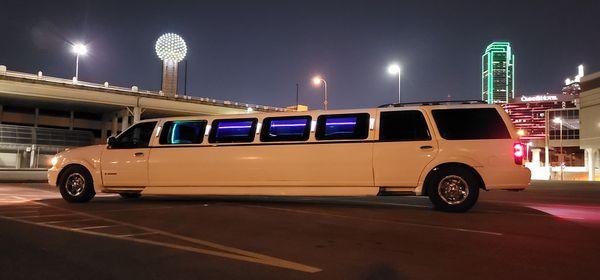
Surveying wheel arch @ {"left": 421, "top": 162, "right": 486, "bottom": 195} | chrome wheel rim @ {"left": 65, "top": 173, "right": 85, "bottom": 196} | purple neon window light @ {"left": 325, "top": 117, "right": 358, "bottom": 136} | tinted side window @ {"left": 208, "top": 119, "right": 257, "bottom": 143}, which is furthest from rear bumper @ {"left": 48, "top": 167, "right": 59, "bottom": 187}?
wheel arch @ {"left": 421, "top": 162, "right": 486, "bottom": 195}

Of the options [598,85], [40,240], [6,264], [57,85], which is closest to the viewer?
[6,264]

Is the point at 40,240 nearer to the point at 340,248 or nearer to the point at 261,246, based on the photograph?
the point at 261,246

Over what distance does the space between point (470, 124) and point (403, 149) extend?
4.46 ft

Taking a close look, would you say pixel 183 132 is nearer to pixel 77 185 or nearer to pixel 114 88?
pixel 77 185

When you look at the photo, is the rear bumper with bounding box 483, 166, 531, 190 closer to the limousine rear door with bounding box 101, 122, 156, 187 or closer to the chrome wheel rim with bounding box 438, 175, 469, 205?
the chrome wheel rim with bounding box 438, 175, 469, 205

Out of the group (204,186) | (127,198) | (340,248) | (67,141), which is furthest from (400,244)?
(67,141)

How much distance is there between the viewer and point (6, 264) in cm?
529

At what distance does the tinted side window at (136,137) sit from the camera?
460 inches

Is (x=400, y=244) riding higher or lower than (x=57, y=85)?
lower

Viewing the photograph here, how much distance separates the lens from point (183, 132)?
11.6 metres

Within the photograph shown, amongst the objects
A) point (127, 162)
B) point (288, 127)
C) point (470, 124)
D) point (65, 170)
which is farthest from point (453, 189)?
point (65, 170)

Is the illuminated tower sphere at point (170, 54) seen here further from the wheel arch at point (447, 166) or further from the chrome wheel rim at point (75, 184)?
the wheel arch at point (447, 166)

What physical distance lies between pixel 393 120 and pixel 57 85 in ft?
165

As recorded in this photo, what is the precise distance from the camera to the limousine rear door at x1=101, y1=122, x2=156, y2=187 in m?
11.4
